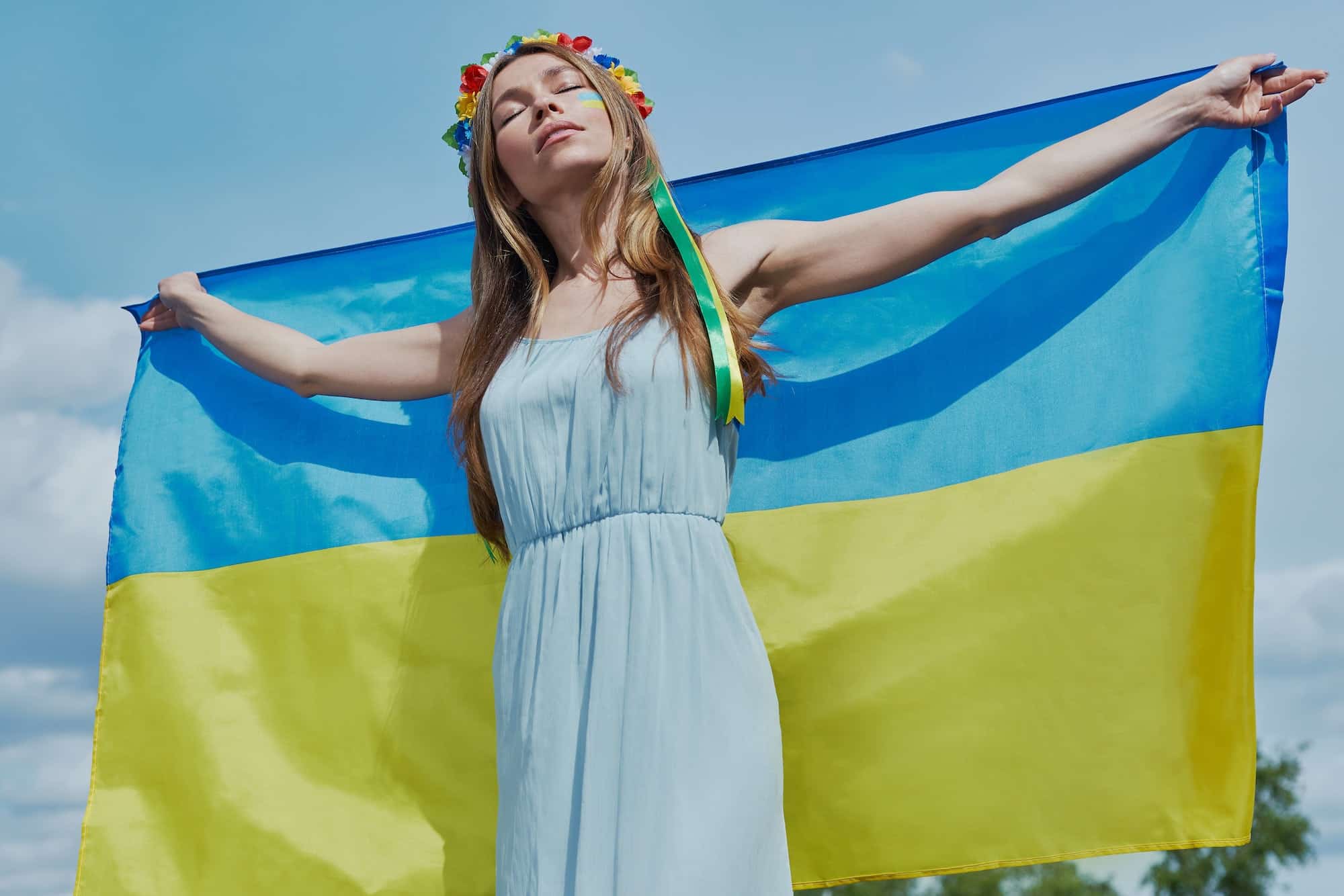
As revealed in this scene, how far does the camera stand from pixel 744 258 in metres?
2.61

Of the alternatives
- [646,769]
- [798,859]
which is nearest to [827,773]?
[798,859]

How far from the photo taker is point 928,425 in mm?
3137

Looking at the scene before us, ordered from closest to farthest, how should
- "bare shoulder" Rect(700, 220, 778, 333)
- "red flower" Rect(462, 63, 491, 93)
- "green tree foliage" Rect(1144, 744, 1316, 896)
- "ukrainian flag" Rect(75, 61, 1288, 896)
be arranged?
"bare shoulder" Rect(700, 220, 778, 333) < "ukrainian flag" Rect(75, 61, 1288, 896) < "red flower" Rect(462, 63, 491, 93) < "green tree foliage" Rect(1144, 744, 1316, 896)

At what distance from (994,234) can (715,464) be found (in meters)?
0.77

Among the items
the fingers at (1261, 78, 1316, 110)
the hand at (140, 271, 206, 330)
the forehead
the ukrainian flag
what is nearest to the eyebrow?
the forehead

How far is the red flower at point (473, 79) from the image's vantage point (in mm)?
2967

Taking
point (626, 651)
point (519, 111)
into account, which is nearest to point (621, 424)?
point (626, 651)

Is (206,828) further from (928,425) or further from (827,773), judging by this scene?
(928,425)

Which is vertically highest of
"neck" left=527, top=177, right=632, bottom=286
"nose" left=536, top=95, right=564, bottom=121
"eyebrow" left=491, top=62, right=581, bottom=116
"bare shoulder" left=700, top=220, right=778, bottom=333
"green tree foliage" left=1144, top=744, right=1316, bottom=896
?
"eyebrow" left=491, top=62, right=581, bottom=116

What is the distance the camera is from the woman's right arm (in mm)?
2990

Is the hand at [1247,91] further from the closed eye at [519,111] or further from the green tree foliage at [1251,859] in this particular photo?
the green tree foliage at [1251,859]

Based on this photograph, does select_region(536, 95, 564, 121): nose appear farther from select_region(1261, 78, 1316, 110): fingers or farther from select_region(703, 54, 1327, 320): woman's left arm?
select_region(1261, 78, 1316, 110): fingers

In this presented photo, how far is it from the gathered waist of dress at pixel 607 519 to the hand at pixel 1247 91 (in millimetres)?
1376

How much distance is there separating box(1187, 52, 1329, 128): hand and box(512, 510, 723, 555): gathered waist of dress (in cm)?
138
